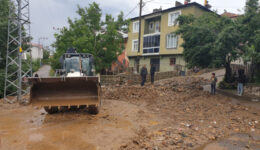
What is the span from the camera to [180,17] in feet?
44.2

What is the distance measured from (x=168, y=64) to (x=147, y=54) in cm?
414

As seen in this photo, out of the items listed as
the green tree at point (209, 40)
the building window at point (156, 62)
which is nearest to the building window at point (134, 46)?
the building window at point (156, 62)

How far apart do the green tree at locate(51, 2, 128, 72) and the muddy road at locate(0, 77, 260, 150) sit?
8.26 meters

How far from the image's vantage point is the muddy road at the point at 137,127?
16.5ft

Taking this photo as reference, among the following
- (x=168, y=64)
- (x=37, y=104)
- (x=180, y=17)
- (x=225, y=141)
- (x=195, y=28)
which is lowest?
(x=225, y=141)

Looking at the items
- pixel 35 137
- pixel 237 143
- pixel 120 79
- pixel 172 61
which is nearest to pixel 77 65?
pixel 35 137

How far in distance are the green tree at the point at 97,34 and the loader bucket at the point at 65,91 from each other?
10398 mm

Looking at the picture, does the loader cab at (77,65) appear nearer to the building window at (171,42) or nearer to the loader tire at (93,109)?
the loader tire at (93,109)

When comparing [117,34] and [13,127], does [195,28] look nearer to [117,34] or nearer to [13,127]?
[117,34]

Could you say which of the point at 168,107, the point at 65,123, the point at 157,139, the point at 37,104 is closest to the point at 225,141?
the point at 157,139

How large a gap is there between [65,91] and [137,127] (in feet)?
9.56

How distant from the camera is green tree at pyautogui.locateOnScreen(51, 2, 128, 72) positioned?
56.7ft

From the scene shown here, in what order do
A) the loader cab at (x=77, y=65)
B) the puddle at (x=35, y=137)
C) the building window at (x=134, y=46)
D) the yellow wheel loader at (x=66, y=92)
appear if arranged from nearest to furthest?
the puddle at (x=35, y=137) < the yellow wheel loader at (x=66, y=92) < the loader cab at (x=77, y=65) < the building window at (x=134, y=46)

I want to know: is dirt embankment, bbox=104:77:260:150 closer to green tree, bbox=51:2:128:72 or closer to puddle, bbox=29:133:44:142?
puddle, bbox=29:133:44:142
